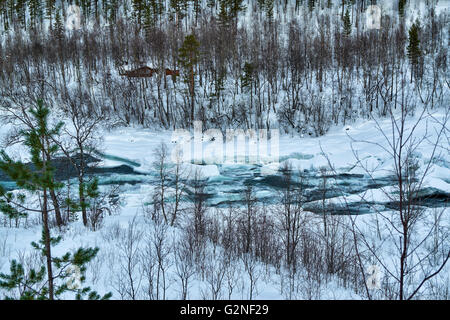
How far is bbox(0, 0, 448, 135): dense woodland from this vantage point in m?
37.0

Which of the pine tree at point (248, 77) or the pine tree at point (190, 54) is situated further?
the pine tree at point (248, 77)

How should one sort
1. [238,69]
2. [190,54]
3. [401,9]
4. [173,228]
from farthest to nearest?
1. [401,9]
2. [238,69]
3. [190,54]
4. [173,228]

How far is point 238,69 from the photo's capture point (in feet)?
143

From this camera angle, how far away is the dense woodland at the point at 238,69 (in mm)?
36969

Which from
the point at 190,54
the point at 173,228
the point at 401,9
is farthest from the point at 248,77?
the point at 401,9

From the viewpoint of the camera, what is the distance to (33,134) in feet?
16.5

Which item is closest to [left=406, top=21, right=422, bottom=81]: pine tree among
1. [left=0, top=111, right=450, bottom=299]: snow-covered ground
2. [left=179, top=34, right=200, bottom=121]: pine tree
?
[left=0, top=111, right=450, bottom=299]: snow-covered ground

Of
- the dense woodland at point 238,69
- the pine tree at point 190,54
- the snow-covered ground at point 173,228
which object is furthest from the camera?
the dense woodland at point 238,69

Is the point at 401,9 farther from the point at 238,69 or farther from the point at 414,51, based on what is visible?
the point at 238,69

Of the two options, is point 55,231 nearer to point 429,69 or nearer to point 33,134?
point 33,134

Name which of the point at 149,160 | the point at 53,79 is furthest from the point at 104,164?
the point at 53,79


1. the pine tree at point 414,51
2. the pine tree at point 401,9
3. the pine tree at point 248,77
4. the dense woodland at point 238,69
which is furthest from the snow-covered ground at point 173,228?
the pine tree at point 401,9

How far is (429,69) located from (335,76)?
33.6ft

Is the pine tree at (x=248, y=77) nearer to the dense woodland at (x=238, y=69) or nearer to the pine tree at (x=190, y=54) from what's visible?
the dense woodland at (x=238, y=69)
